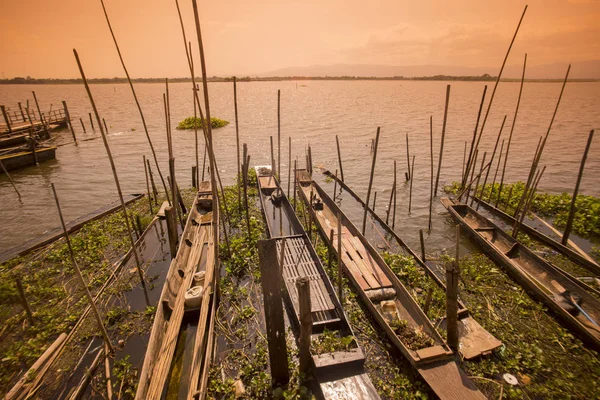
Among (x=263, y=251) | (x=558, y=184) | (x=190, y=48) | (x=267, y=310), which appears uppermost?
(x=190, y=48)

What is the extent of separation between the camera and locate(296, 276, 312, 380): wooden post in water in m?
4.54

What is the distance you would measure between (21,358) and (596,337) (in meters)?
12.3

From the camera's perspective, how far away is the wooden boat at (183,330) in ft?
16.6

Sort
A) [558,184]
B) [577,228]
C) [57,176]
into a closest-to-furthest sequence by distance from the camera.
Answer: [577,228] → [558,184] → [57,176]

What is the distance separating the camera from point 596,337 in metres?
6.12

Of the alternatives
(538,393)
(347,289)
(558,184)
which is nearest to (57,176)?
(347,289)

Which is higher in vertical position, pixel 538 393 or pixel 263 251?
pixel 263 251

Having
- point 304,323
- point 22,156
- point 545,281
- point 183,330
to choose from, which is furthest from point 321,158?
point 22,156

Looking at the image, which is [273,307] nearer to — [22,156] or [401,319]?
[401,319]

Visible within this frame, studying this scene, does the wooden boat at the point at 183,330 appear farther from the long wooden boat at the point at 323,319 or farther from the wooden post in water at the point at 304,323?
the long wooden boat at the point at 323,319

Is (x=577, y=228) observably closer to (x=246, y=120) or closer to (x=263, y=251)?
(x=263, y=251)

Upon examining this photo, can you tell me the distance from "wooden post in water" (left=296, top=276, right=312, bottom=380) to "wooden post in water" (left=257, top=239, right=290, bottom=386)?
0.32m

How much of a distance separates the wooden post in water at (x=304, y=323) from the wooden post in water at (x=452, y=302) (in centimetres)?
280

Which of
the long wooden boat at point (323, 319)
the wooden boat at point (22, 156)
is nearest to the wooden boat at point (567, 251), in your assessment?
Result: the long wooden boat at point (323, 319)
